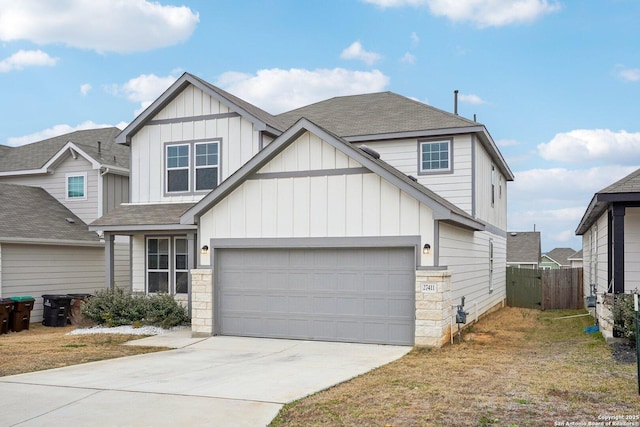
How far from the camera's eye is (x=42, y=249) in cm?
1928

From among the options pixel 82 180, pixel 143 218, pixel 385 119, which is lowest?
pixel 143 218

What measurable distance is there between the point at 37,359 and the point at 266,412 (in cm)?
632

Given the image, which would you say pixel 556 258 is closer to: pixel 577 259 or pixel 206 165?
pixel 577 259

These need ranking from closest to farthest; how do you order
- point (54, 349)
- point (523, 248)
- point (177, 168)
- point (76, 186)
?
point (54, 349), point (177, 168), point (76, 186), point (523, 248)

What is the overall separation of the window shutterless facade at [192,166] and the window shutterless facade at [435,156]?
234 inches

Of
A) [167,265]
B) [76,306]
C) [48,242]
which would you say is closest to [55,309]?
[76,306]

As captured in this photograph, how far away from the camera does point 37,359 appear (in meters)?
11.7

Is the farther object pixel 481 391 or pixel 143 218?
pixel 143 218

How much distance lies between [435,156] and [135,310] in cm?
942

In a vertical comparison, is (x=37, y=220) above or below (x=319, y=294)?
above

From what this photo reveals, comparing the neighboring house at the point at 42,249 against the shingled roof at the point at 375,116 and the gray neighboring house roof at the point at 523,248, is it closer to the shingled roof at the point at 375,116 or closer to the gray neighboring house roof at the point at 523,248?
the shingled roof at the point at 375,116

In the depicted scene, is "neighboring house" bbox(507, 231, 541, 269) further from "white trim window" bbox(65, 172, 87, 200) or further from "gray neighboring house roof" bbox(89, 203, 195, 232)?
"gray neighboring house roof" bbox(89, 203, 195, 232)

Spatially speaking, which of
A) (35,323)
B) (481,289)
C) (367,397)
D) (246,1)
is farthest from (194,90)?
(367,397)

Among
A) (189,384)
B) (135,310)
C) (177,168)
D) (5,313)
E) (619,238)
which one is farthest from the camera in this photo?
(177,168)
